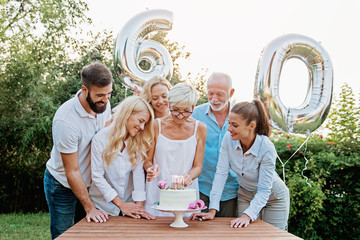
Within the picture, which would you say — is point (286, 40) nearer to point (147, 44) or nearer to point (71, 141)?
point (147, 44)

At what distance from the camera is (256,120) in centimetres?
319

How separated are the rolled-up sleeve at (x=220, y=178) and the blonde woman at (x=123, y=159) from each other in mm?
596

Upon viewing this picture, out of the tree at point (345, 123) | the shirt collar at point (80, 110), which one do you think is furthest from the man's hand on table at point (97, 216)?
the tree at point (345, 123)

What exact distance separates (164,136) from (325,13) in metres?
5.98

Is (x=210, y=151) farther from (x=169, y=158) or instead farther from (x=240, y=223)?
(x=240, y=223)

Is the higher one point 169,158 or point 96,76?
point 96,76

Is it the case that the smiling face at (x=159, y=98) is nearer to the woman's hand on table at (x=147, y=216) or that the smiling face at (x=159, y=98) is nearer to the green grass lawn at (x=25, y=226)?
the woman's hand on table at (x=147, y=216)

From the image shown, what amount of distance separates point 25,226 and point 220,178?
6.10 metres

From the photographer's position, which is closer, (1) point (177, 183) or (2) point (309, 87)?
(1) point (177, 183)

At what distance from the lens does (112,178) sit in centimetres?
314

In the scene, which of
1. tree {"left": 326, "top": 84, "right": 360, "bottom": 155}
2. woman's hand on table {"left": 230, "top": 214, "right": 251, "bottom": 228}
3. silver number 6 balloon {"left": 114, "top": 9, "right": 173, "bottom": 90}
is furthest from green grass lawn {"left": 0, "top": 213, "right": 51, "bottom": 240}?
tree {"left": 326, "top": 84, "right": 360, "bottom": 155}

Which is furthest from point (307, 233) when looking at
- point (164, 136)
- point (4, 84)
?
point (4, 84)

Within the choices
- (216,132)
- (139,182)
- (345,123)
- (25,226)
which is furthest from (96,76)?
(25,226)

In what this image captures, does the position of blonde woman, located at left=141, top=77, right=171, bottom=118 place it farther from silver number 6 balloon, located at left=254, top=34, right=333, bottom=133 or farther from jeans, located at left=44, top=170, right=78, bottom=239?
jeans, located at left=44, top=170, right=78, bottom=239
